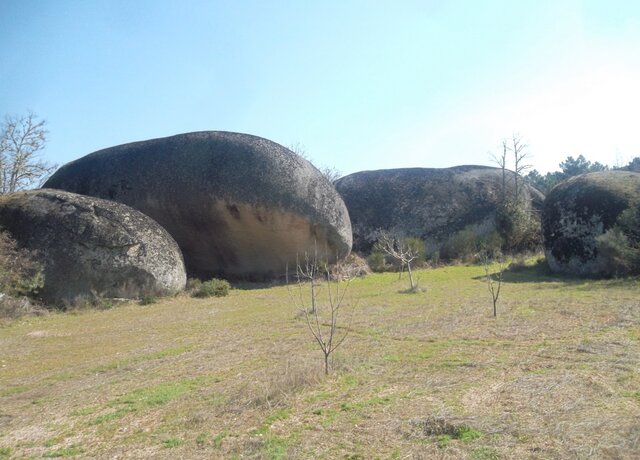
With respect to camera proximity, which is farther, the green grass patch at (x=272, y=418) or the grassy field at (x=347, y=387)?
the green grass patch at (x=272, y=418)

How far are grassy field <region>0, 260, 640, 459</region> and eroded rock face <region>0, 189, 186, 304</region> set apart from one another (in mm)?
3595

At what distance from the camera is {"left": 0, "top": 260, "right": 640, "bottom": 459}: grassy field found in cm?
416

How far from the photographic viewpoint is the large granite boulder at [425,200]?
87.8 feet

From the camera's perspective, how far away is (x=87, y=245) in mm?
14953

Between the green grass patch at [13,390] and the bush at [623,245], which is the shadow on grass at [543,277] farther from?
the green grass patch at [13,390]

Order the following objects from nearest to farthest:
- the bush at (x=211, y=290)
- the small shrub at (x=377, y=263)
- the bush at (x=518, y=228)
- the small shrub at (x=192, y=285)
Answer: the bush at (x=211, y=290) < the small shrub at (x=192, y=285) < the small shrub at (x=377, y=263) < the bush at (x=518, y=228)

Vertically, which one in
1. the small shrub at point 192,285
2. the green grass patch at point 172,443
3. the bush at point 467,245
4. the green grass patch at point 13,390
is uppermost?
the bush at point 467,245

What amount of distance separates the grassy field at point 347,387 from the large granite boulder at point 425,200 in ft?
51.4

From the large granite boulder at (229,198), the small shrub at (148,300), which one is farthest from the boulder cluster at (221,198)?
the small shrub at (148,300)

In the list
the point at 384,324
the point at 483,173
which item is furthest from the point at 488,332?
the point at 483,173

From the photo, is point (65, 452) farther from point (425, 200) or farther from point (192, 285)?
point (425, 200)

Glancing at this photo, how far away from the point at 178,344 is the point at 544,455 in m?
6.67

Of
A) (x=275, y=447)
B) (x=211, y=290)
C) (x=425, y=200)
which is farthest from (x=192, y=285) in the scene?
(x=275, y=447)

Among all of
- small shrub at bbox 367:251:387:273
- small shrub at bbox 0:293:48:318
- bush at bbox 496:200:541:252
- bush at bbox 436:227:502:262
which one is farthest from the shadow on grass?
small shrub at bbox 0:293:48:318
